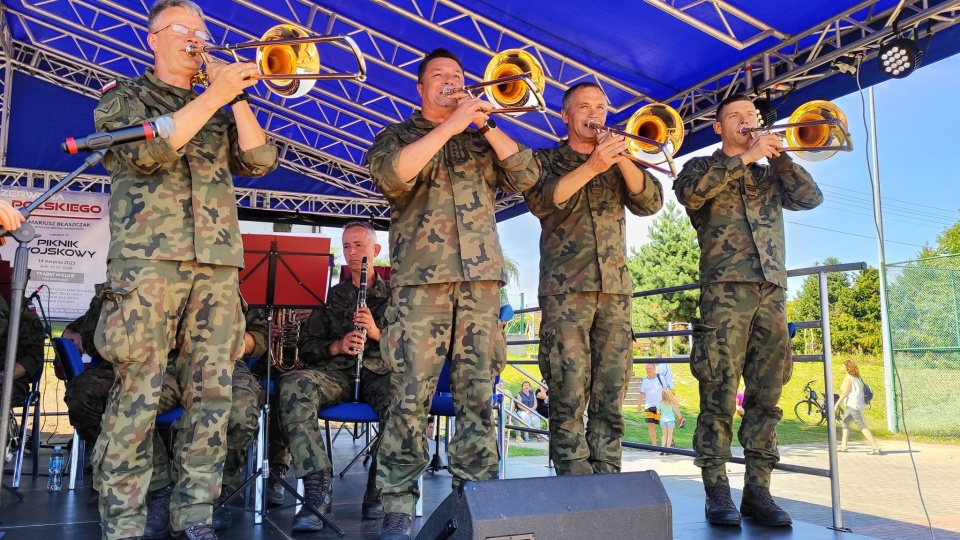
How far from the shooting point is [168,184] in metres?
2.62

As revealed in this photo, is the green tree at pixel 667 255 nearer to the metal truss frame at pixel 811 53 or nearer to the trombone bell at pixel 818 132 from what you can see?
the metal truss frame at pixel 811 53

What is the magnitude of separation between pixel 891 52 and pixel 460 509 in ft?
16.6

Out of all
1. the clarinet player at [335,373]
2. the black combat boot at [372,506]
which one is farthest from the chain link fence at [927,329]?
the black combat boot at [372,506]

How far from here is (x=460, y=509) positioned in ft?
6.00

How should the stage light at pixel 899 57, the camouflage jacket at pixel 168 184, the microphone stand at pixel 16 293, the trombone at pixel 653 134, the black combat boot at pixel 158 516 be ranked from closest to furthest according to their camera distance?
the microphone stand at pixel 16 293, the camouflage jacket at pixel 168 184, the black combat boot at pixel 158 516, the trombone at pixel 653 134, the stage light at pixel 899 57

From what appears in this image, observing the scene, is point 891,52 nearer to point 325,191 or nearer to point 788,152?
point 788,152

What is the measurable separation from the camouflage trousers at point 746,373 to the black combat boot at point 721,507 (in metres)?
0.03

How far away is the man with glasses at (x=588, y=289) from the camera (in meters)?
3.21

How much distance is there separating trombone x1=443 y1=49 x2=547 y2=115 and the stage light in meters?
3.00

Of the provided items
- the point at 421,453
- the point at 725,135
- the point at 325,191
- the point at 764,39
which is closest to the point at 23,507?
the point at 421,453

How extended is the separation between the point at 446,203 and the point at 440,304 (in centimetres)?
42

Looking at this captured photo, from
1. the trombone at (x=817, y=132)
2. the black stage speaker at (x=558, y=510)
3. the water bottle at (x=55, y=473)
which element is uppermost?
the trombone at (x=817, y=132)

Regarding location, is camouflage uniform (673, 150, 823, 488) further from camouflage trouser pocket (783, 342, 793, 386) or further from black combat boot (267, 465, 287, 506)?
black combat boot (267, 465, 287, 506)

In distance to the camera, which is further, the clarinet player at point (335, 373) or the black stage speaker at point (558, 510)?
the clarinet player at point (335, 373)
